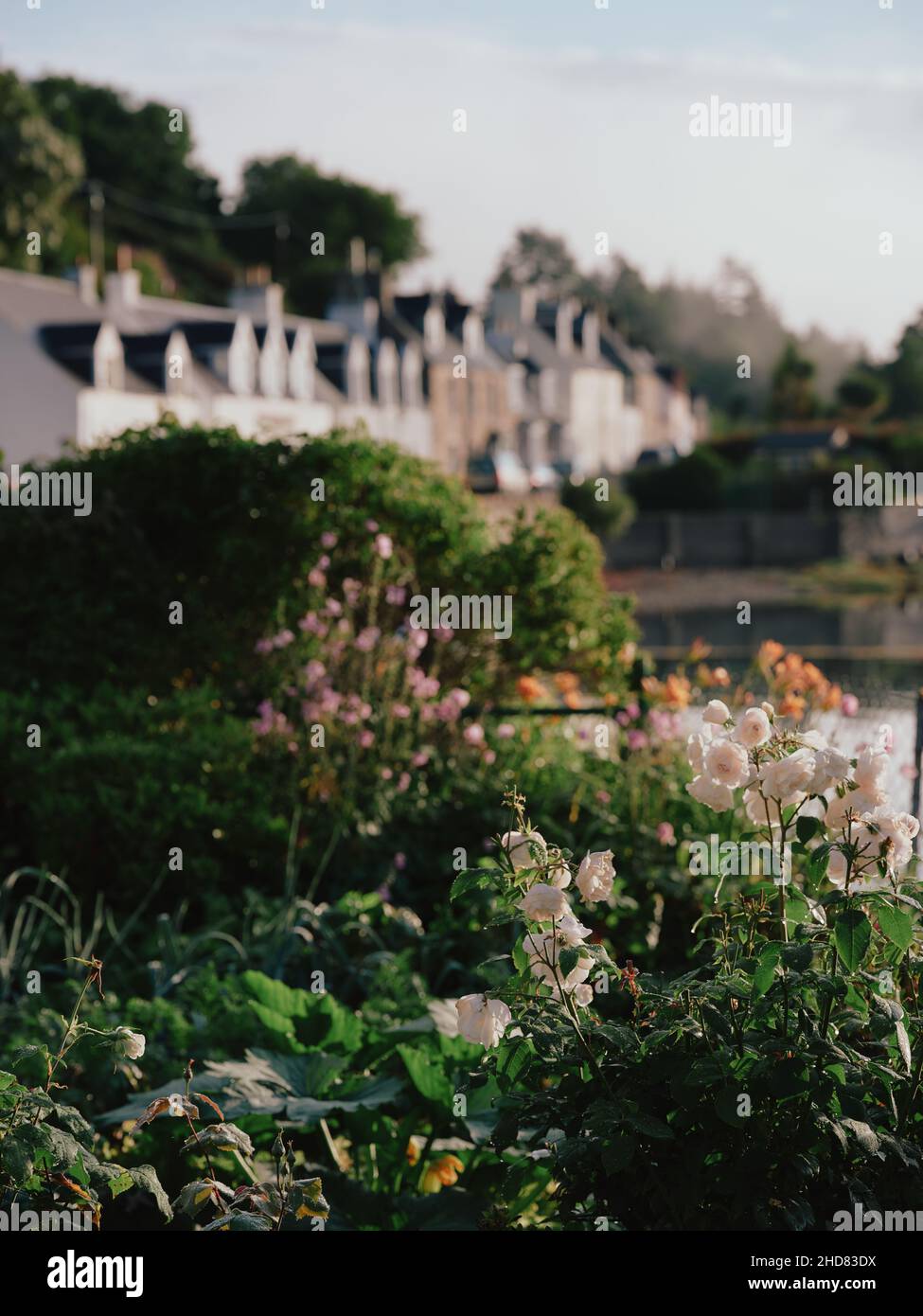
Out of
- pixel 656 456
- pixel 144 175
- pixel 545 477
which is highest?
pixel 144 175

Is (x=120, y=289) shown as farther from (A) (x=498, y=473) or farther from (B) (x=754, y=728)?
(B) (x=754, y=728)

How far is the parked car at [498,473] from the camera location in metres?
47.1

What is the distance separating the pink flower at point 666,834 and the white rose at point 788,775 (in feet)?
10.7

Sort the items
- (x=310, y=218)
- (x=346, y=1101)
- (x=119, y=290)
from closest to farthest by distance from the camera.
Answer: (x=346, y=1101) → (x=119, y=290) → (x=310, y=218)

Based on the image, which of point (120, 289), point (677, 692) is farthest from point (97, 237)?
point (677, 692)

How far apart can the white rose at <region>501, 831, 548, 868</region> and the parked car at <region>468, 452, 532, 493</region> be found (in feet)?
140

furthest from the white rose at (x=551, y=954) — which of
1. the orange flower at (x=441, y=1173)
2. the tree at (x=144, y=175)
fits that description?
the tree at (x=144, y=175)

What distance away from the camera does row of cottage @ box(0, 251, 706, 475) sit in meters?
34.5

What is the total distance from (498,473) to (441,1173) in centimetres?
4565

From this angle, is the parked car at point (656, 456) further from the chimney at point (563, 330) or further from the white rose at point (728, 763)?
the white rose at point (728, 763)

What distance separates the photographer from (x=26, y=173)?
154ft

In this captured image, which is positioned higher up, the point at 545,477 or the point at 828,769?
the point at 545,477
